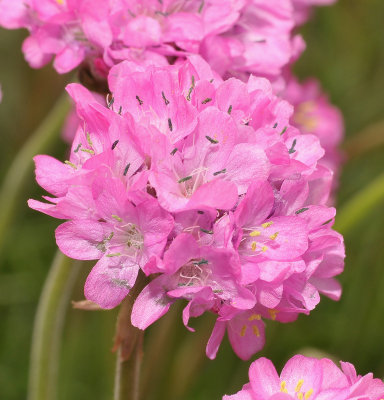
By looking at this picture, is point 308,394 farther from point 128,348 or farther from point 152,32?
point 152,32

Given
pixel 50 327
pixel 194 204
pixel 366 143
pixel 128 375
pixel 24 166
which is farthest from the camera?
pixel 366 143

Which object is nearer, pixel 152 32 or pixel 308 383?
pixel 308 383

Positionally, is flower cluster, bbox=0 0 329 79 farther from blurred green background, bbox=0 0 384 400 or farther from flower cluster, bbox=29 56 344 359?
blurred green background, bbox=0 0 384 400

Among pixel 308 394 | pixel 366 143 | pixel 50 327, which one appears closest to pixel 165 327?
pixel 50 327

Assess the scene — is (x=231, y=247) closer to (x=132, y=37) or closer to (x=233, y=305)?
(x=233, y=305)

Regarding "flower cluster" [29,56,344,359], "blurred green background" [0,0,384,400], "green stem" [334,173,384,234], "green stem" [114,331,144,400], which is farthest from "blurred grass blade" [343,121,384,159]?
"green stem" [114,331,144,400]

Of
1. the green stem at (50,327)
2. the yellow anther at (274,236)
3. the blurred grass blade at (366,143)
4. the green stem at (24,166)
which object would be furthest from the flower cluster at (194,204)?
the blurred grass blade at (366,143)
